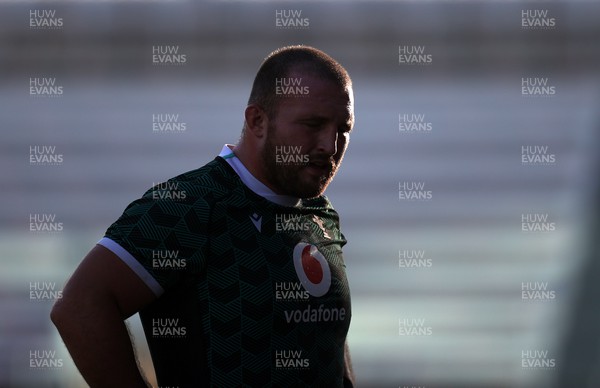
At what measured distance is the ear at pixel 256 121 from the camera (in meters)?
2.17

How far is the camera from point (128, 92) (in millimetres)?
4770

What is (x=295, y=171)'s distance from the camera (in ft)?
6.95

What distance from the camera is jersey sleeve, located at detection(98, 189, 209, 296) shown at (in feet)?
6.04

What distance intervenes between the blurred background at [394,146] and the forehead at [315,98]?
259 cm

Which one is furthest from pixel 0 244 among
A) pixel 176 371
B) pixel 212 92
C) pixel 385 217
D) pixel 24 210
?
pixel 176 371

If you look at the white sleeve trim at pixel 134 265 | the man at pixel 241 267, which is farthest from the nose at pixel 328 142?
the white sleeve trim at pixel 134 265

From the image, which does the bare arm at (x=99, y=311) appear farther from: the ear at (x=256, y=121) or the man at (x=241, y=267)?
the ear at (x=256, y=121)

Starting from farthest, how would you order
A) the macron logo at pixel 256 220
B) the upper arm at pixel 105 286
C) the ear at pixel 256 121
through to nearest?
the ear at pixel 256 121 < the macron logo at pixel 256 220 < the upper arm at pixel 105 286

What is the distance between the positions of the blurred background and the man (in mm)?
2493

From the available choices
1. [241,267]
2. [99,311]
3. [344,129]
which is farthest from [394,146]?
[99,311]

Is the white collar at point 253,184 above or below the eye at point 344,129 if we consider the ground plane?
below

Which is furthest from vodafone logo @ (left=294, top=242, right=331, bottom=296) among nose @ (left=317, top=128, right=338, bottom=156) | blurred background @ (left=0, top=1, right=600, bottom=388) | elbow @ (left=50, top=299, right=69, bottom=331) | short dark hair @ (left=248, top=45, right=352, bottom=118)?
blurred background @ (left=0, top=1, right=600, bottom=388)

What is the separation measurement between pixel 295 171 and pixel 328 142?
11 centimetres

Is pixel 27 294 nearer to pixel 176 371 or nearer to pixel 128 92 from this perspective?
pixel 128 92
